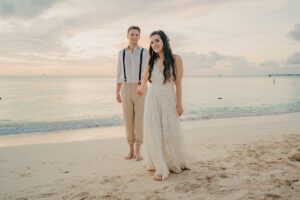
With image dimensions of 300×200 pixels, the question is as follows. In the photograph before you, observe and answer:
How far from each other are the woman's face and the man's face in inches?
42.5

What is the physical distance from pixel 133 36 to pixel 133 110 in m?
1.41

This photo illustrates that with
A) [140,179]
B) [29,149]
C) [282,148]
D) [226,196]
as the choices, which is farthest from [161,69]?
[29,149]

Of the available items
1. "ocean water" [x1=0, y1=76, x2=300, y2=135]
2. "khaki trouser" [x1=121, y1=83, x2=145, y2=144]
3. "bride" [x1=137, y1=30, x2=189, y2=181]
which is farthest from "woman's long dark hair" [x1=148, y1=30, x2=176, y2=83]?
"ocean water" [x1=0, y1=76, x2=300, y2=135]

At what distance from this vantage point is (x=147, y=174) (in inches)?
184

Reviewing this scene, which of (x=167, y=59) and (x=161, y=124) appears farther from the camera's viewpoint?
(x=161, y=124)

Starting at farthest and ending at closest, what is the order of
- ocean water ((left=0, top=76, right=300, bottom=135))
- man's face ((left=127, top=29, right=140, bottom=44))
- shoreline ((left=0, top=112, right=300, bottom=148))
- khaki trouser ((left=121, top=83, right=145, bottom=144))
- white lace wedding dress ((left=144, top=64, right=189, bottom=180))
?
ocean water ((left=0, top=76, right=300, bottom=135))
shoreline ((left=0, top=112, right=300, bottom=148))
khaki trouser ((left=121, top=83, right=145, bottom=144))
man's face ((left=127, top=29, right=140, bottom=44))
white lace wedding dress ((left=144, top=64, right=189, bottom=180))

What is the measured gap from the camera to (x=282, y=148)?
6.24 metres

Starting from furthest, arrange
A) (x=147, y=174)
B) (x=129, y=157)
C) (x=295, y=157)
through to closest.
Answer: (x=129, y=157) < (x=295, y=157) < (x=147, y=174)

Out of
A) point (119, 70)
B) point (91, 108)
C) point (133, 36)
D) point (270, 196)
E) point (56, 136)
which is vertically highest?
point (133, 36)

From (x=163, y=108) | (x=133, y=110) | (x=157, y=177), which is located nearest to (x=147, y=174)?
(x=157, y=177)

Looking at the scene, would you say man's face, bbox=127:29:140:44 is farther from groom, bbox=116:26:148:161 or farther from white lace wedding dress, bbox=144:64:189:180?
white lace wedding dress, bbox=144:64:189:180

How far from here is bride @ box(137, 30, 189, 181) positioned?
14.4ft

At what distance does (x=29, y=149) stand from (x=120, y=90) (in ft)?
10.4

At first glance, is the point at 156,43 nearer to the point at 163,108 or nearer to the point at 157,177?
the point at 163,108
